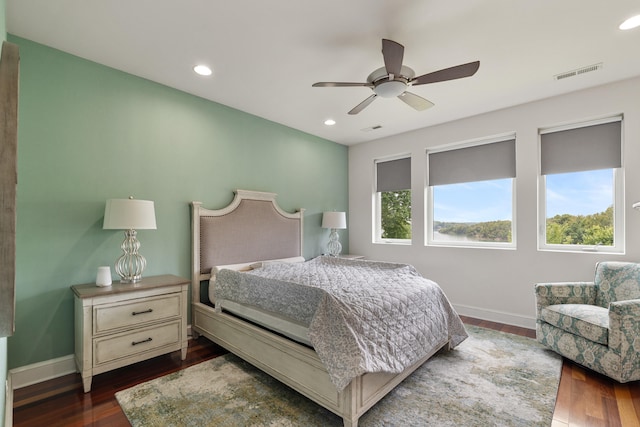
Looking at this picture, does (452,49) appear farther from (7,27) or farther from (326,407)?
(7,27)

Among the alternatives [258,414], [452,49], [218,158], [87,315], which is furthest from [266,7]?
[258,414]

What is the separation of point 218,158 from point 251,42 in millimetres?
1502

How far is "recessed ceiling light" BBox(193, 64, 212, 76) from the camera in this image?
8.94 feet

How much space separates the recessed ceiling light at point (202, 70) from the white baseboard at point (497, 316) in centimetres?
414

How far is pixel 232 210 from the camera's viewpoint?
3.56m

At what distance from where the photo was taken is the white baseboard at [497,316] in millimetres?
3532

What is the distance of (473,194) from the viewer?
420cm

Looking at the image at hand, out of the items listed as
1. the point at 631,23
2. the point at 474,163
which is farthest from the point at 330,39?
the point at 474,163

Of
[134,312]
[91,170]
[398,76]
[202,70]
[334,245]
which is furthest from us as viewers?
[334,245]

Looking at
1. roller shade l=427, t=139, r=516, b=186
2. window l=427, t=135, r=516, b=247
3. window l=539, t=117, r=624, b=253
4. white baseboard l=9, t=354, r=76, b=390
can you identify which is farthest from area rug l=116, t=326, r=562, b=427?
roller shade l=427, t=139, r=516, b=186

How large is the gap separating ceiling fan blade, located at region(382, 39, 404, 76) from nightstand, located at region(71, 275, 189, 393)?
248cm

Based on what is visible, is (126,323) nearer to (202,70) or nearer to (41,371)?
(41,371)

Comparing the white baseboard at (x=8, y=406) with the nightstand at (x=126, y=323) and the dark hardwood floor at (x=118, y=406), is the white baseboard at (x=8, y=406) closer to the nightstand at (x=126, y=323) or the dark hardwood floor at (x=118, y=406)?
the dark hardwood floor at (x=118, y=406)

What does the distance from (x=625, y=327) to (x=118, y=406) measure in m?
3.69
